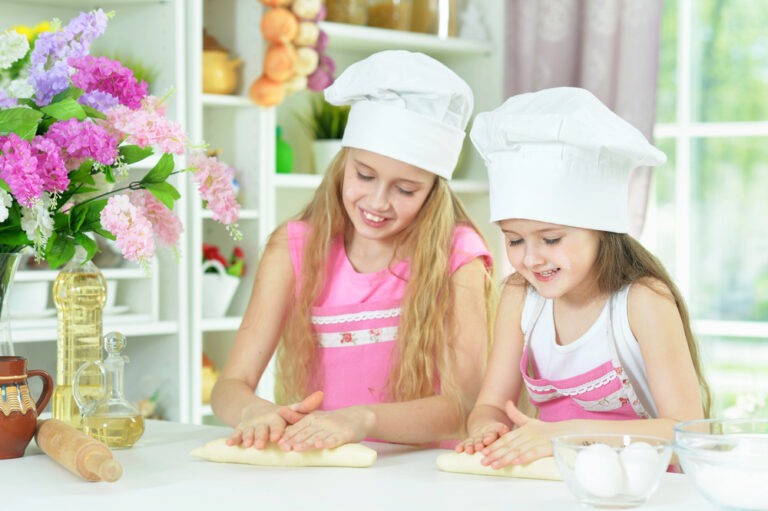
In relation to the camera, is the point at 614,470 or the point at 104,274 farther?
the point at 104,274

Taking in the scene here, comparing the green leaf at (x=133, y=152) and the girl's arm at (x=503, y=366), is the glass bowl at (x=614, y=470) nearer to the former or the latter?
the girl's arm at (x=503, y=366)

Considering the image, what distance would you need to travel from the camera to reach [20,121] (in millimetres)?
1254

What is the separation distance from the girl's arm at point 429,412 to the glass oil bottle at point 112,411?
238mm

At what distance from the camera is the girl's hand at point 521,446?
1.20 metres

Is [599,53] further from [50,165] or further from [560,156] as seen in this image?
[50,165]

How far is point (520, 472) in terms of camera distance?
1.20 meters

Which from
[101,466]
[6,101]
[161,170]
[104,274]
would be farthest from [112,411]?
[104,274]

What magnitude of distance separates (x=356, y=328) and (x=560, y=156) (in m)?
0.60

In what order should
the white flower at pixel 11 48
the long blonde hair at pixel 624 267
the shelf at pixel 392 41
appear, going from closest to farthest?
the white flower at pixel 11 48
the long blonde hair at pixel 624 267
the shelf at pixel 392 41

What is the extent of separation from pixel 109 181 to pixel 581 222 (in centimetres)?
69

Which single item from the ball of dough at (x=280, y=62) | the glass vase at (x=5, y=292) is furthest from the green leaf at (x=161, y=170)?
the ball of dough at (x=280, y=62)

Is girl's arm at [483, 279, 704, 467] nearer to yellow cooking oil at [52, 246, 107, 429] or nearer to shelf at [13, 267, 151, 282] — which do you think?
yellow cooking oil at [52, 246, 107, 429]

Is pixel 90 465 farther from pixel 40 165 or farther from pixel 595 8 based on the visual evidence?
pixel 595 8

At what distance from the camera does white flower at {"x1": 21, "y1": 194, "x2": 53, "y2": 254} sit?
4.12 feet
